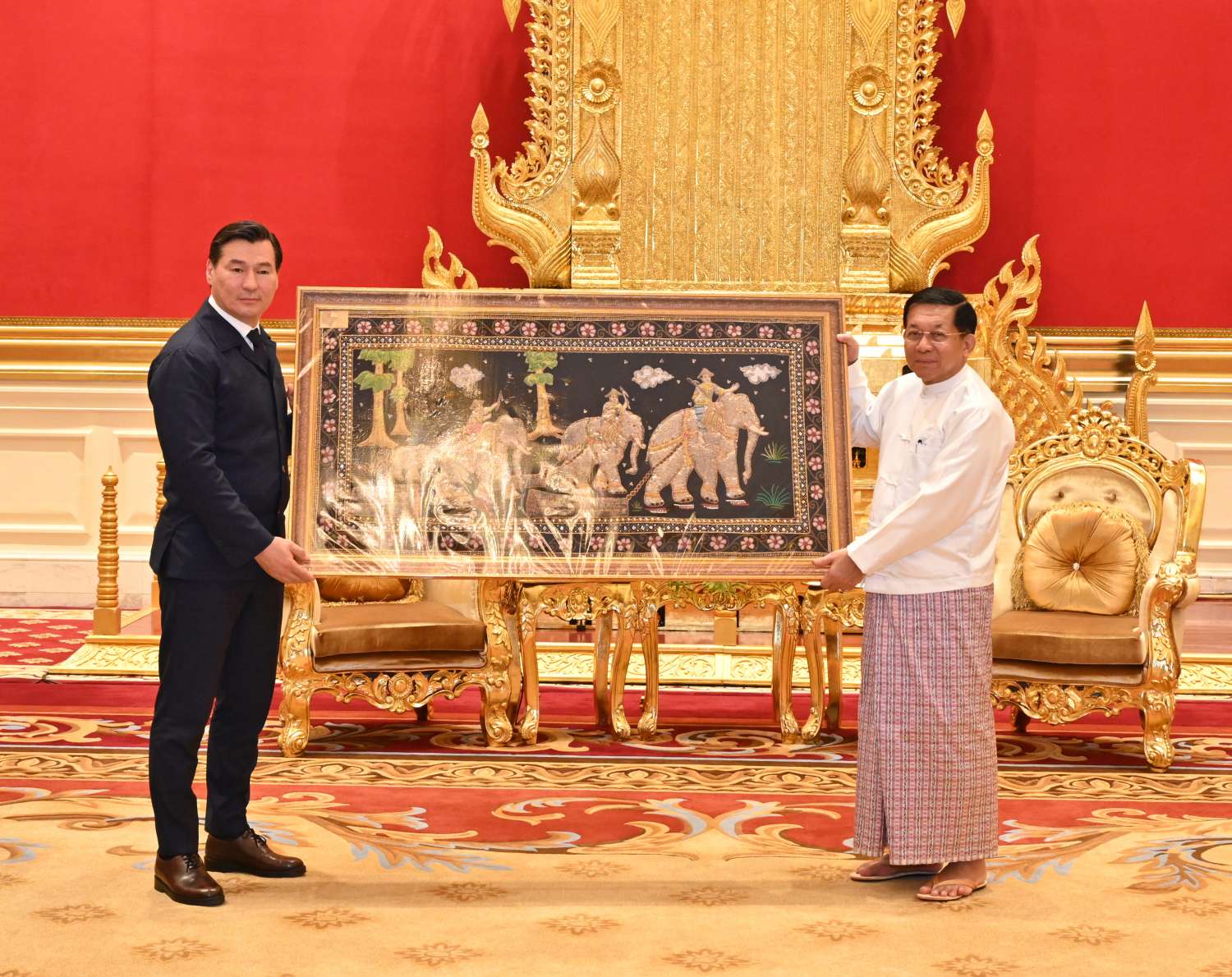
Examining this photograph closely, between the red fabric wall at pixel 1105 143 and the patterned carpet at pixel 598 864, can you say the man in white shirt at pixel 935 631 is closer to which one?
the patterned carpet at pixel 598 864

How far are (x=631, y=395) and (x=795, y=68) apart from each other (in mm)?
3531

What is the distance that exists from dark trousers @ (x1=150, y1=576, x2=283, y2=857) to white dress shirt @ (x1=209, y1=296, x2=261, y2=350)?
0.62 meters

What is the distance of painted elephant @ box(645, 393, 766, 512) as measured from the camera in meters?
4.43

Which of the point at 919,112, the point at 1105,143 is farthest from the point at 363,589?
the point at 1105,143

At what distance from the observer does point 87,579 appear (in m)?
8.23

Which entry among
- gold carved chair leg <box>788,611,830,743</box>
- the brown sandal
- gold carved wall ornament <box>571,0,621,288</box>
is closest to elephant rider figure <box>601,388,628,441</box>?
gold carved chair leg <box>788,611,830,743</box>

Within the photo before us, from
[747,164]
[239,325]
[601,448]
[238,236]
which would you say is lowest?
[601,448]

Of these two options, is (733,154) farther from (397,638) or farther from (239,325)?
(239,325)

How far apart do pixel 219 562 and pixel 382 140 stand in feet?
16.1

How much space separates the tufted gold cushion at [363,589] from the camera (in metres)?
5.68

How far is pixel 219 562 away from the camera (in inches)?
139

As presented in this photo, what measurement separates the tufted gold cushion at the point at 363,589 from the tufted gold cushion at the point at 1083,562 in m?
2.44

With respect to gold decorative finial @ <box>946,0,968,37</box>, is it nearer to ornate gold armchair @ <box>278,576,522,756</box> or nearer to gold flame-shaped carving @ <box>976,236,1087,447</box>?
gold flame-shaped carving @ <box>976,236,1087,447</box>

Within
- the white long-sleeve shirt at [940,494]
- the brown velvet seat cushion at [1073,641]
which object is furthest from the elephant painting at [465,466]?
the brown velvet seat cushion at [1073,641]
